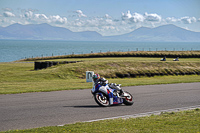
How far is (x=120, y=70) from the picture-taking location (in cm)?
3494

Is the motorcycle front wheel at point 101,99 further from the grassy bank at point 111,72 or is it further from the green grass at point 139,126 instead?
the grassy bank at point 111,72

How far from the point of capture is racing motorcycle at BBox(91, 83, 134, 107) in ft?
44.1

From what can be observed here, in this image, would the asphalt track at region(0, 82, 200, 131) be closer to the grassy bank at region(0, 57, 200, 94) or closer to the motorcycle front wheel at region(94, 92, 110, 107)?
the motorcycle front wheel at region(94, 92, 110, 107)

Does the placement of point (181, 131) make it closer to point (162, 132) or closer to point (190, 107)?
point (162, 132)

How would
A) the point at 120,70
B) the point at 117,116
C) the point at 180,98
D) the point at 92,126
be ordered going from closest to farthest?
the point at 92,126, the point at 117,116, the point at 180,98, the point at 120,70

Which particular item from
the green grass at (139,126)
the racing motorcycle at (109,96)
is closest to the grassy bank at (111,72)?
the racing motorcycle at (109,96)

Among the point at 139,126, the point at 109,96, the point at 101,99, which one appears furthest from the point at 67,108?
the point at 139,126

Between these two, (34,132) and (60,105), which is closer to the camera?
(34,132)

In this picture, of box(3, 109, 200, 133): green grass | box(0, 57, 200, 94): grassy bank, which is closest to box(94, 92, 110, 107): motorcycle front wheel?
box(3, 109, 200, 133): green grass

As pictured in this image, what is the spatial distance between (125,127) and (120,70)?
26.1m

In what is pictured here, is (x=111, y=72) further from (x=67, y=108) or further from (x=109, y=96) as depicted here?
(x=67, y=108)

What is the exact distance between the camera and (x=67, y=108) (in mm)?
13094

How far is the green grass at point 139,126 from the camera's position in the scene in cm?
841

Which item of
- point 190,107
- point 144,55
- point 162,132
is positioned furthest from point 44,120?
point 144,55
